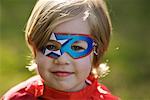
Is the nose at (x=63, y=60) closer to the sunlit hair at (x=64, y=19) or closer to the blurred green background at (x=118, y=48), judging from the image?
the sunlit hair at (x=64, y=19)

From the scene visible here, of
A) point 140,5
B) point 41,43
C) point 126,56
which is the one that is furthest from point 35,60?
point 140,5

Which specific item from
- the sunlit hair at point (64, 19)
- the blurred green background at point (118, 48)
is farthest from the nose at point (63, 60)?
the blurred green background at point (118, 48)

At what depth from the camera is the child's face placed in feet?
12.8

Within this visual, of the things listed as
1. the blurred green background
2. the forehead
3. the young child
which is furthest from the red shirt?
the blurred green background

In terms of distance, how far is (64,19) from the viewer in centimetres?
388

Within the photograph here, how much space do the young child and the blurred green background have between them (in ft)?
7.17

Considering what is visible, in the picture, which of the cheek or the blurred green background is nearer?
the cheek

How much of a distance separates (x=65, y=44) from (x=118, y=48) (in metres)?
3.29

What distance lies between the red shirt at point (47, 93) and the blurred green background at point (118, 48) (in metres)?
2.01

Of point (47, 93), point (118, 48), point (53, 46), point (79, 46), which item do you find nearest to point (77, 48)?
point (79, 46)

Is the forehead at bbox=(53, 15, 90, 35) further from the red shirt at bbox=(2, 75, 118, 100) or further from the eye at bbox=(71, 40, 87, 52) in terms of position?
the red shirt at bbox=(2, 75, 118, 100)

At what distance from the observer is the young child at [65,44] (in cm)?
391

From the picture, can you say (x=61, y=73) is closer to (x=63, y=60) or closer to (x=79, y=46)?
(x=63, y=60)

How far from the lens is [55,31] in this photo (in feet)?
12.8
